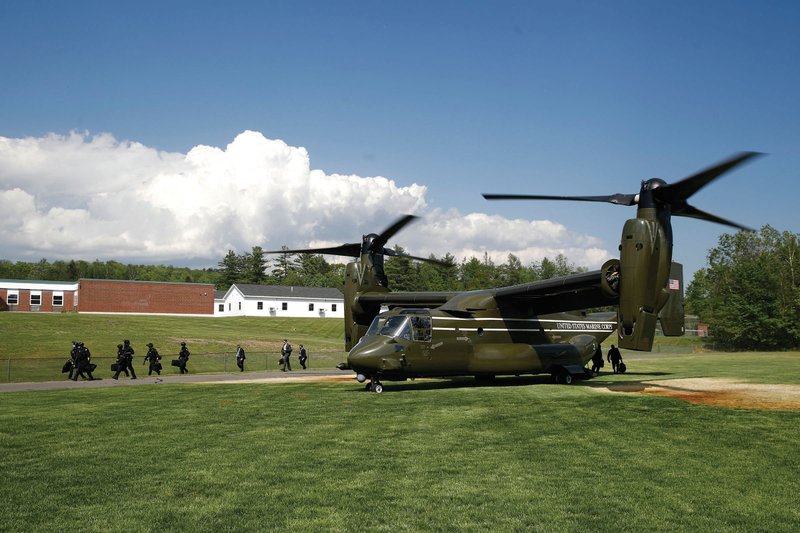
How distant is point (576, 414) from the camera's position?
1513 centimetres

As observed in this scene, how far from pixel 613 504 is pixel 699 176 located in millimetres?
12521

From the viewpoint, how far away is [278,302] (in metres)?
93.1

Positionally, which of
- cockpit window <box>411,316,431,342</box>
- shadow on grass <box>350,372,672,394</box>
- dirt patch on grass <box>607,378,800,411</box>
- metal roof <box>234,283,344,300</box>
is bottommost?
shadow on grass <box>350,372,672,394</box>

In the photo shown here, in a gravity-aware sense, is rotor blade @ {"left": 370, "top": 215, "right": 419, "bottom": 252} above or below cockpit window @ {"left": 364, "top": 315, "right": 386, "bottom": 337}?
above

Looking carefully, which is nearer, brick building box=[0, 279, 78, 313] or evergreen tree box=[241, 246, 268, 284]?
brick building box=[0, 279, 78, 313]

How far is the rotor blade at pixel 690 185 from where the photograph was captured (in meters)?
16.9

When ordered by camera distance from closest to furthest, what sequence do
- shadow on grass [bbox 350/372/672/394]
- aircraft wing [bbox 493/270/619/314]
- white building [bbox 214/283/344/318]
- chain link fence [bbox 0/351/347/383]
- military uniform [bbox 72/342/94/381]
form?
aircraft wing [bbox 493/270/619/314] < shadow on grass [bbox 350/372/672/394] < military uniform [bbox 72/342/94/381] < chain link fence [bbox 0/351/347/383] < white building [bbox 214/283/344/318]

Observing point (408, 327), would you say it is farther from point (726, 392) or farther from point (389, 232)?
point (726, 392)

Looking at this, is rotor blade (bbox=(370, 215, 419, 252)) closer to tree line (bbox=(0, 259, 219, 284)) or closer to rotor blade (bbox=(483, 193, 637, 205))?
rotor blade (bbox=(483, 193, 637, 205))

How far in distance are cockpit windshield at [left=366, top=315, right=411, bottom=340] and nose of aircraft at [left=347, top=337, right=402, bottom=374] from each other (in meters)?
0.38

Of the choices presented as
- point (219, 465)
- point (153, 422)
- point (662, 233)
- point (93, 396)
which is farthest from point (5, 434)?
point (662, 233)

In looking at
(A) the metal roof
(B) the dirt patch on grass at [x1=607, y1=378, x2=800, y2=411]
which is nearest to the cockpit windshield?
(B) the dirt patch on grass at [x1=607, y1=378, x2=800, y2=411]

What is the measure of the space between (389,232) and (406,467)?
1718cm

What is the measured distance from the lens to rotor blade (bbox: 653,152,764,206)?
1691 centimetres
